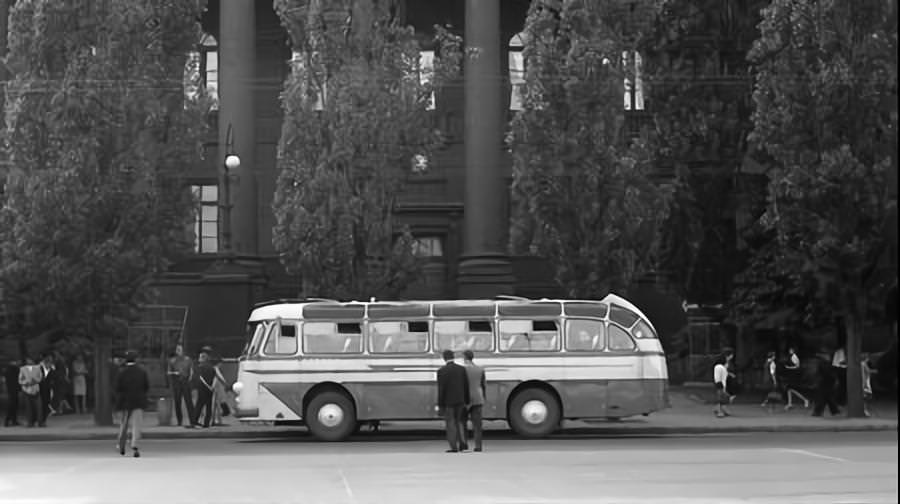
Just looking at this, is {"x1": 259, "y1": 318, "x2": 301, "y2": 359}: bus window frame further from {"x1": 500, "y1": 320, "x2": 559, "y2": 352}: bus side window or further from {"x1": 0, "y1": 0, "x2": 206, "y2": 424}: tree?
{"x1": 0, "y1": 0, "x2": 206, "y2": 424}: tree

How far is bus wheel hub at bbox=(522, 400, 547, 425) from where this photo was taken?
84.7 feet

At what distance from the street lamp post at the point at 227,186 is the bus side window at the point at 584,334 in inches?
462

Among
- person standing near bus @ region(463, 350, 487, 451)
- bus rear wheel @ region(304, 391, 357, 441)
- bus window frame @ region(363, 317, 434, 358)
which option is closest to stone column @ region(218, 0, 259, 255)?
bus window frame @ region(363, 317, 434, 358)

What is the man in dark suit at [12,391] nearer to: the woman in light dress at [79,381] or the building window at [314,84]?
the woman in light dress at [79,381]

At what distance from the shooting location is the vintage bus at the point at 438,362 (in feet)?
84.2

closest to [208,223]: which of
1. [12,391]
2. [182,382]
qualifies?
[12,391]

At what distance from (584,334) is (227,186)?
13.1m

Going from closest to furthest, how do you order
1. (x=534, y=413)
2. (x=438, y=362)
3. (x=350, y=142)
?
(x=438, y=362) → (x=534, y=413) → (x=350, y=142)

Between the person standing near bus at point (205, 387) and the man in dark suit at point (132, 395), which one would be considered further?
the person standing near bus at point (205, 387)

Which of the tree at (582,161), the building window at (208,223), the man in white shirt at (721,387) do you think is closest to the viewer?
the man in white shirt at (721,387)

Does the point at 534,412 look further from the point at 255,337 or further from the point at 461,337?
the point at 255,337

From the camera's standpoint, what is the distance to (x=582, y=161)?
31500mm

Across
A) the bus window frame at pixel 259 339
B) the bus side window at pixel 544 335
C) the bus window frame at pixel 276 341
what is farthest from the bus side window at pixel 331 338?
the bus side window at pixel 544 335

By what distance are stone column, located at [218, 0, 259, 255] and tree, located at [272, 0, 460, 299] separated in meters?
6.82
